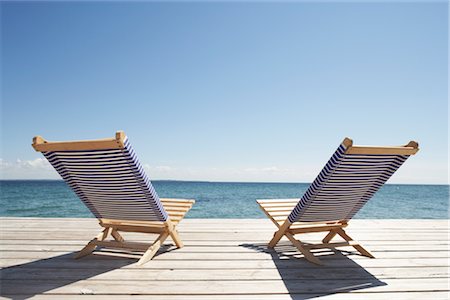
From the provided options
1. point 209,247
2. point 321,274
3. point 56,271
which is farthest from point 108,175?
point 321,274

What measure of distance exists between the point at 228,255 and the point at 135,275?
0.94 m

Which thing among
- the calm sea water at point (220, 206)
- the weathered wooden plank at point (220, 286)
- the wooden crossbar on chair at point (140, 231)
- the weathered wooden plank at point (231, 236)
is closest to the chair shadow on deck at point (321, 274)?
the weathered wooden plank at point (220, 286)

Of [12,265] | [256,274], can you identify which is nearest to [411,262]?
[256,274]

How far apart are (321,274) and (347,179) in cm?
86

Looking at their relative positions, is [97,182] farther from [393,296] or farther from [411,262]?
[411,262]

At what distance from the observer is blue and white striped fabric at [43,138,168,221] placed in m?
2.11

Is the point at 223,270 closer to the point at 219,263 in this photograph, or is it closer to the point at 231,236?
the point at 219,263

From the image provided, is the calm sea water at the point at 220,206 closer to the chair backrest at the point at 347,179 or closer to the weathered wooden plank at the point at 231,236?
the weathered wooden plank at the point at 231,236

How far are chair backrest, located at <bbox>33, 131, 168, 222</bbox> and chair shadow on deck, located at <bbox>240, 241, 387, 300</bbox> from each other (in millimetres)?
1283

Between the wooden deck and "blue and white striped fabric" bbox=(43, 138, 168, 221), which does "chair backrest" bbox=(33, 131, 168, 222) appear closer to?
"blue and white striped fabric" bbox=(43, 138, 168, 221)

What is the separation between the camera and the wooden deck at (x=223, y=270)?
6.20 feet

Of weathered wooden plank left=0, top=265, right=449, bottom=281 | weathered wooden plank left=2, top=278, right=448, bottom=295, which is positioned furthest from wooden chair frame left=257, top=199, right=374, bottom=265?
weathered wooden plank left=2, top=278, right=448, bottom=295

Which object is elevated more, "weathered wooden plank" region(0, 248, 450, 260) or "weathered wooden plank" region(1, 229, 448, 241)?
"weathered wooden plank" region(1, 229, 448, 241)

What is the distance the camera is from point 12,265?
239 cm
